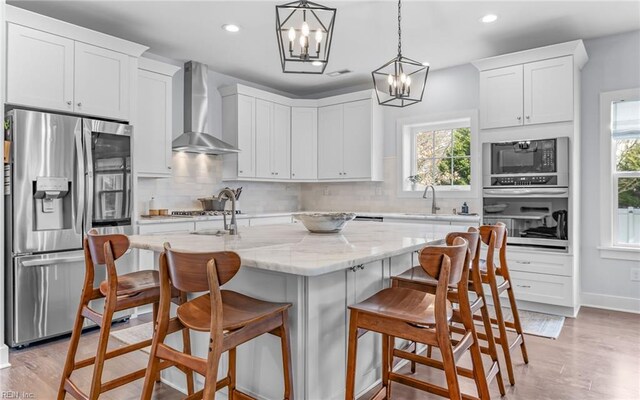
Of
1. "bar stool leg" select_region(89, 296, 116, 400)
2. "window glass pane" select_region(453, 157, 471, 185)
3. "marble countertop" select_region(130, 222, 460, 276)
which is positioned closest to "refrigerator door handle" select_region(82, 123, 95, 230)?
"marble countertop" select_region(130, 222, 460, 276)

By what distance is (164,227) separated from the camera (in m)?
4.00

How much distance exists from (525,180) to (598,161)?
0.84 meters

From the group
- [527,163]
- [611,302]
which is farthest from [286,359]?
[611,302]

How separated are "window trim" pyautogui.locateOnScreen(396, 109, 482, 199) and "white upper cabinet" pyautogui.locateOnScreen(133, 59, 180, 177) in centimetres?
297

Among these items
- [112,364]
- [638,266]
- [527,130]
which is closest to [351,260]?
[112,364]

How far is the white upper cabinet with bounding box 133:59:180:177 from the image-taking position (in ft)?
13.4

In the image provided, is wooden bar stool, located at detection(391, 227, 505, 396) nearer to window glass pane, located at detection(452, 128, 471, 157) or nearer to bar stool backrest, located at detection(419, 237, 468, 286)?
bar stool backrest, located at detection(419, 237, 468, 286)

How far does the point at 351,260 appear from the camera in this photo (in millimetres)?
1605

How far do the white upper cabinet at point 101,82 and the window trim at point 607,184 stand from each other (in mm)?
4737

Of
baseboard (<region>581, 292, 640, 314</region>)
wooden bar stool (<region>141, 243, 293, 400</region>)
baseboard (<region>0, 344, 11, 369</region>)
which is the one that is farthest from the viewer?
baseboard (<region>581, 292, 640, 314</region>)

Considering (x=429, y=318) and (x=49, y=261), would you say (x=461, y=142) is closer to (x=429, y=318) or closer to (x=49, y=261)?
(x=429, y=318)

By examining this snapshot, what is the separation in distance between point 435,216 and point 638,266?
197 centimetres

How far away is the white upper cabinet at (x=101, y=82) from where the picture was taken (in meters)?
3.42

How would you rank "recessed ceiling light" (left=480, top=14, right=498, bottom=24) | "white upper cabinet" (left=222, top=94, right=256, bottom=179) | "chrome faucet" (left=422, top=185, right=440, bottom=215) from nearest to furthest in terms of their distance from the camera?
"recessed ceiling light" (left=480, top=14, right=498, bottom=24) → "chrome faucet" (left=422, top=185, right=440, bottom=215) → "white upper cabinet" (left=222, top=94, right=256, bottom=179)
